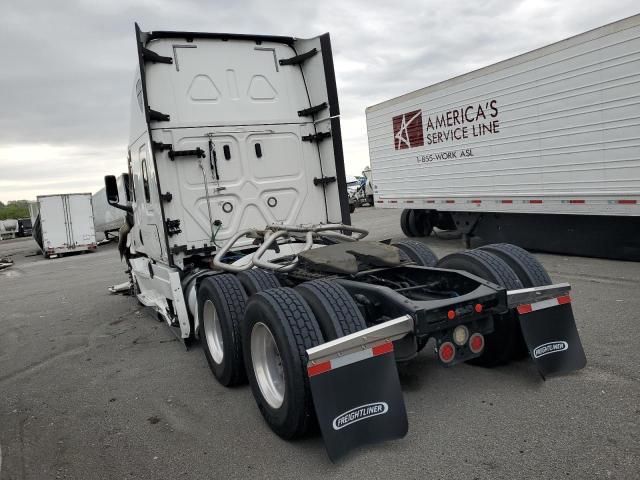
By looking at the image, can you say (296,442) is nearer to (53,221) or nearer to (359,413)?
(359,413)

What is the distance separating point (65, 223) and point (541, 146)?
19.1 metres

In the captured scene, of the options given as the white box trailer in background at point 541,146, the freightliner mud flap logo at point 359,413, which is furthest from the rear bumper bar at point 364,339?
the white box trailer in background at point 541,146

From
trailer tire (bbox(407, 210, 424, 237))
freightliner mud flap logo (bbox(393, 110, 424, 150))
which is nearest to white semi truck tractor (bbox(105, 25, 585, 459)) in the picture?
freightliner mud flap logo (bbox(393, 110, 424, 150))

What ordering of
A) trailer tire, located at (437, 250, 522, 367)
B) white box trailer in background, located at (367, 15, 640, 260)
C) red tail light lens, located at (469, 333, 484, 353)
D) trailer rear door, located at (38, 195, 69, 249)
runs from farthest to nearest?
trailer rear door, located at (38, 195, 69, 249)
white box trailer in background, located at (367, 15, 640, 260)
trailer tire, located at (437, 250, 522, 367)
red tail light lens, located at (469, 333, 484, 353)

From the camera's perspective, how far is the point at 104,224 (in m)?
26.7

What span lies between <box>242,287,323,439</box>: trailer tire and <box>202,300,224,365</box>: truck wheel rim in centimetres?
93

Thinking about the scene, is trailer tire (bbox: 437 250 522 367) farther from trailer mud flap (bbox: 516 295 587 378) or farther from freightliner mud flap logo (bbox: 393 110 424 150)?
freightliner mud flap logo (bbox: 393 110 424 150)

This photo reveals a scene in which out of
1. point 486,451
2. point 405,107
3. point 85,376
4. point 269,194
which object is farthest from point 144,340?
point 405,107

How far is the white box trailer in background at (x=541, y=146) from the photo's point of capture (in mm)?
7754

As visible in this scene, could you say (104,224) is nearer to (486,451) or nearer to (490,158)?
(490,158)

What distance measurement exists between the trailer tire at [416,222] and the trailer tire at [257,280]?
9337 mm

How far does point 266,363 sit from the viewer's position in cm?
380

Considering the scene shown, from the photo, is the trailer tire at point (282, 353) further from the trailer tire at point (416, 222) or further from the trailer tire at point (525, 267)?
the trailer tire at point (416, 222)

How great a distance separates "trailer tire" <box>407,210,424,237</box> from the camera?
44.6 feet
